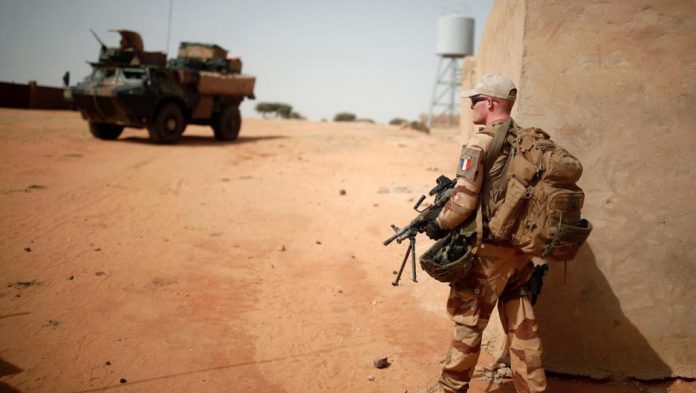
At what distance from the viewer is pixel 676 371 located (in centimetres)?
313

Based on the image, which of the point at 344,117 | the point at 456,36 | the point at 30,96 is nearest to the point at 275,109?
the point at 344,117

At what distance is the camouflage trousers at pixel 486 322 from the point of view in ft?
8.10

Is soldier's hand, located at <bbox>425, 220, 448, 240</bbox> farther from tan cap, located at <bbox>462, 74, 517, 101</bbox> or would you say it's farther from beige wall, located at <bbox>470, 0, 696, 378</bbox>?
beige wall, located at <bbox>470, 0, 696, 378</bbox>

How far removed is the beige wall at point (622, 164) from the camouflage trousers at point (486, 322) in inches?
29.0

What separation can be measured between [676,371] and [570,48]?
2.10 m

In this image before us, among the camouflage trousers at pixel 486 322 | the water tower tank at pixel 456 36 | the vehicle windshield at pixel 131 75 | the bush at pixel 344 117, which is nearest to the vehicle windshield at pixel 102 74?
the vehicle windshield at pixel 131 75

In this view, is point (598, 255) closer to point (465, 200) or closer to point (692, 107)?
point (692, 107)

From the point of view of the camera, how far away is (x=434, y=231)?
2574 millimetres

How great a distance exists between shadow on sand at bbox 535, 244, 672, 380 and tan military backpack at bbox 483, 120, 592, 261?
2.90 ft

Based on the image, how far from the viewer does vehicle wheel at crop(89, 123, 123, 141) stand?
37.1 ft

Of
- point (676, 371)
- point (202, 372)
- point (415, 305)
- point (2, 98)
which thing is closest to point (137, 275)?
point (202, 372)

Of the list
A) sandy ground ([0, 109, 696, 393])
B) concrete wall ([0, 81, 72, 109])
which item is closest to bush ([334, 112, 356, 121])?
concrete wall ([0, 81, 72, 109])

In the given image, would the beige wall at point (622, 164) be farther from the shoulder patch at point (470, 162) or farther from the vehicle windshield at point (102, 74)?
the vehicle windshield at point (102, 74)

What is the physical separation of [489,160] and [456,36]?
2528 centimetres
